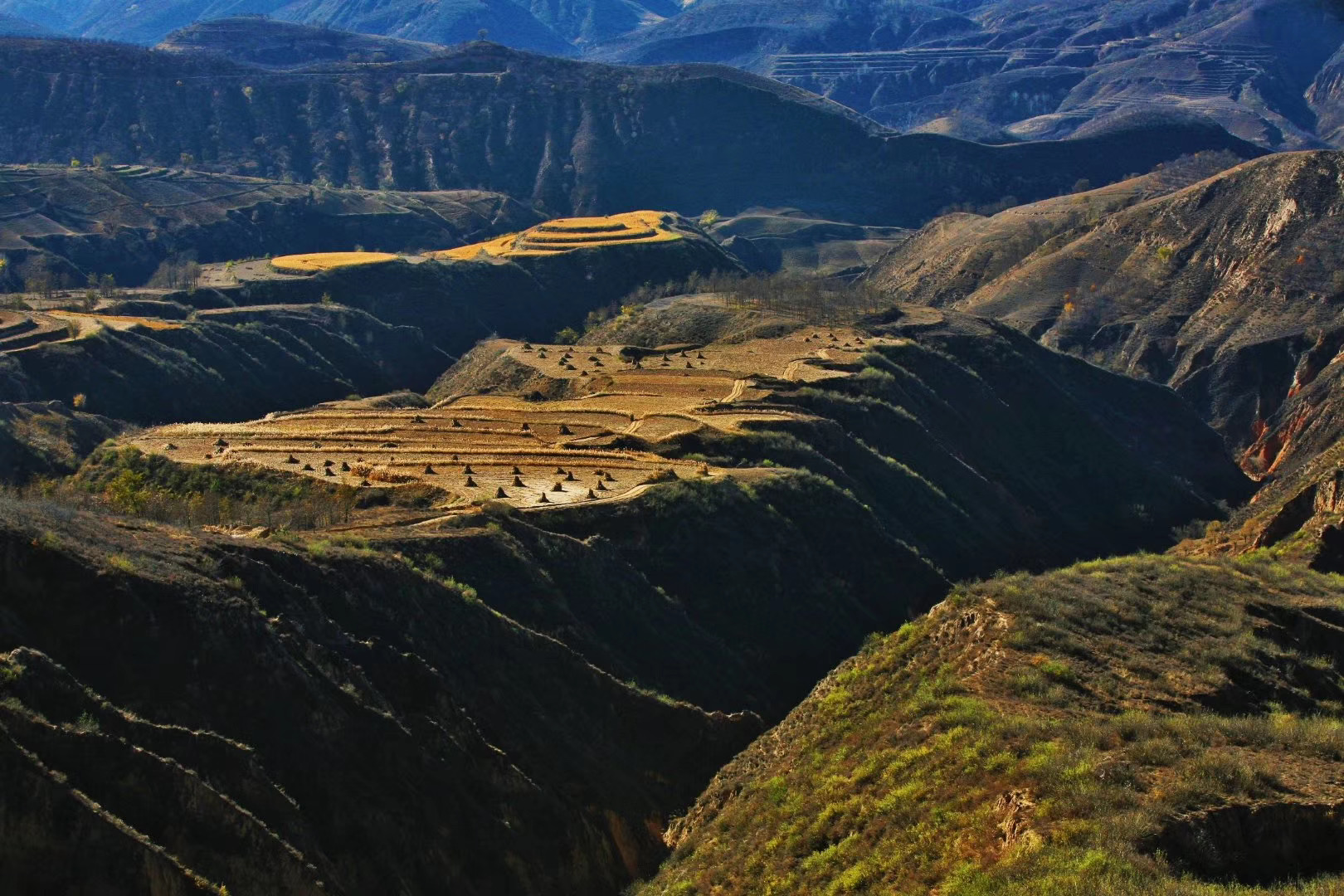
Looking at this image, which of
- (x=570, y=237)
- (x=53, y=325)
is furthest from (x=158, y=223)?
(x=53, y=325)

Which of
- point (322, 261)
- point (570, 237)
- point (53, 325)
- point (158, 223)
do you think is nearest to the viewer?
point (53, 325)

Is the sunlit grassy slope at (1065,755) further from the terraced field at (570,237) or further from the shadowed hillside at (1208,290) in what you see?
the terraced field at (570,237)

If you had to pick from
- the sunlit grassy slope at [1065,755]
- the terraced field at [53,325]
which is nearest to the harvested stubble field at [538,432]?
the sunlit grassy slope at [1065,755]

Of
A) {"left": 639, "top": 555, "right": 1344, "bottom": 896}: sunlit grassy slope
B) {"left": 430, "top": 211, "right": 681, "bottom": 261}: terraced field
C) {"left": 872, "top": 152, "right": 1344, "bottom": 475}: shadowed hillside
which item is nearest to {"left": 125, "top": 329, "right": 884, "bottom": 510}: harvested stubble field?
{"left": 639, "top": 555, "right": 1344, "bottom": 896}: sunlit grassy slope

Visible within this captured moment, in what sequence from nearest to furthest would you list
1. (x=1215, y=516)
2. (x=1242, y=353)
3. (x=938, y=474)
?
(x=938, y=474) → (x=1215, y=516) → (x=1242, y=353)

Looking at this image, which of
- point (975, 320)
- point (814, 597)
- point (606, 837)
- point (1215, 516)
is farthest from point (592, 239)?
point (606, 837)

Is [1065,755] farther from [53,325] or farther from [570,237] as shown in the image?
[570,237]

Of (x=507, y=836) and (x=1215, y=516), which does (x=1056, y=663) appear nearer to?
(x=507, y=836)
